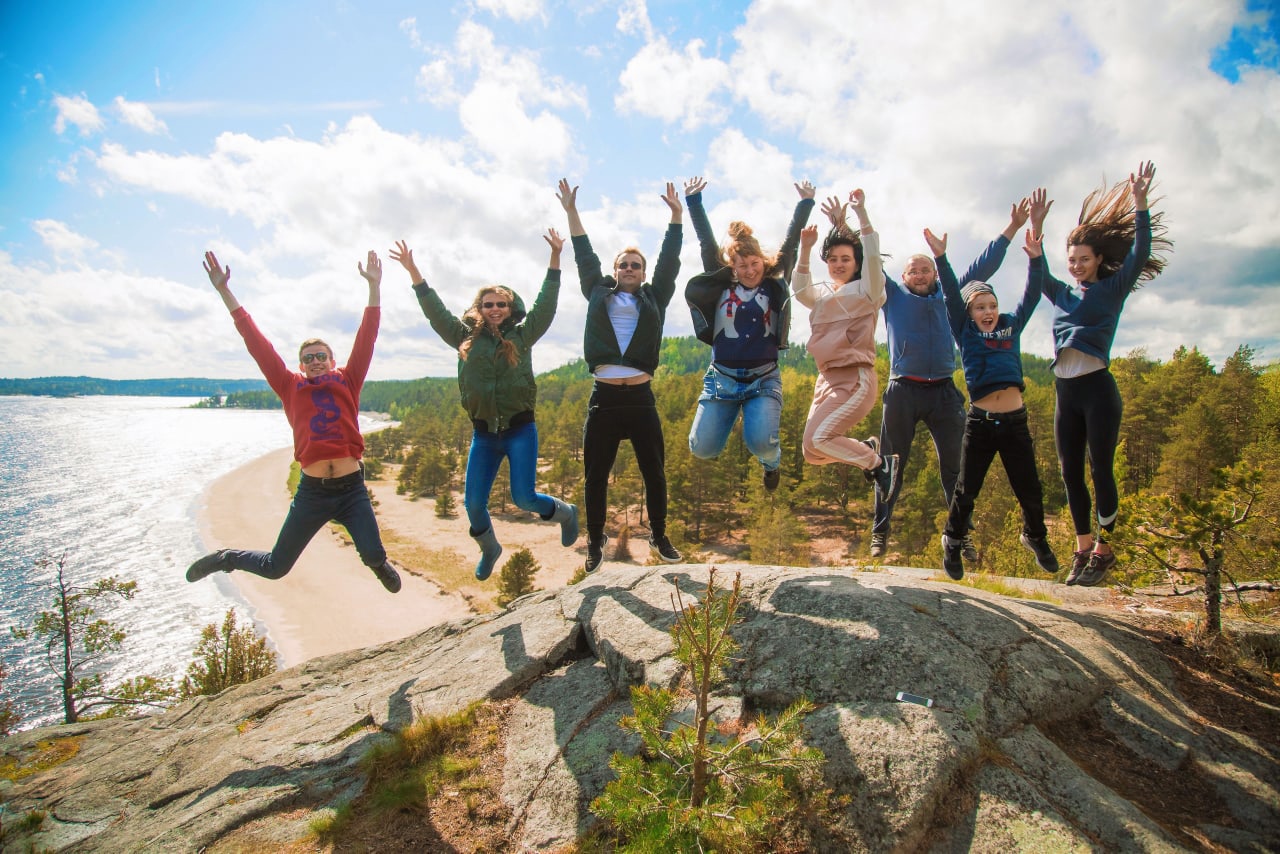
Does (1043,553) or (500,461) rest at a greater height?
(500,461)

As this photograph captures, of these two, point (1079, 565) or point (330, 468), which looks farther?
point (330, 468)

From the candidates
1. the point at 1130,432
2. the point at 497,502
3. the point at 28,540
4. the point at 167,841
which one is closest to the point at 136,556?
the point at 28,540

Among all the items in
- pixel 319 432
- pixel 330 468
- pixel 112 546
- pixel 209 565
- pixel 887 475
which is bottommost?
pixel 112 546

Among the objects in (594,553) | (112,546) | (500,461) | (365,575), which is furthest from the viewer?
(112,546)

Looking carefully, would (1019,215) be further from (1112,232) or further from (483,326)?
(483,326)

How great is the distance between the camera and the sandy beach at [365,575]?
97.1 ft

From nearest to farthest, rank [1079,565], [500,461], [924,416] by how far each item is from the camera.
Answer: [1079,565]
[924,416]
[500,461]

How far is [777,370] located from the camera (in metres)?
5.77

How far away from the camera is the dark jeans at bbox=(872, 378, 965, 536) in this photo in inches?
221

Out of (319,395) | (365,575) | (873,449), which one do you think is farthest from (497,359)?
(365,575)

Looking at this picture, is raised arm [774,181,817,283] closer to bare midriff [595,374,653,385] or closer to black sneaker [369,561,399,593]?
bare midriff [595,374,653,385]

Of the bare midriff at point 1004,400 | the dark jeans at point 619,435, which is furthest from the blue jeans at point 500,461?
the bare midriff at point 1004,400

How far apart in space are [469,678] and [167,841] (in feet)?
8.29

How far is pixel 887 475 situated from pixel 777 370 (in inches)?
61.7
